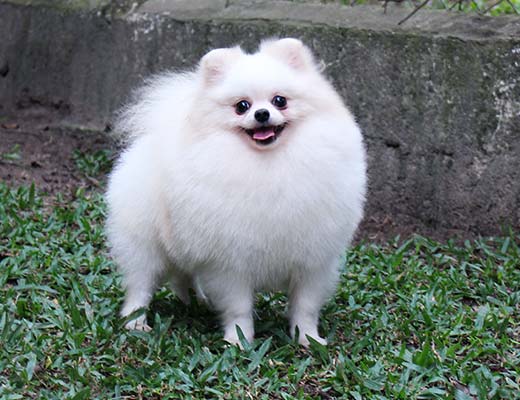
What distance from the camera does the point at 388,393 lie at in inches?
154

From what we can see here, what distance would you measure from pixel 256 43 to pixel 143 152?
2209 millimetres

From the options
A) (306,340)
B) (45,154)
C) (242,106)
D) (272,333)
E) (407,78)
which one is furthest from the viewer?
(45,154)

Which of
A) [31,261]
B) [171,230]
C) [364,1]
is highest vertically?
[364,1]

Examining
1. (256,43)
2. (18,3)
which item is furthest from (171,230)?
(18,3)

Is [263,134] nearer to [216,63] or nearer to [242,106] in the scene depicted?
[242,106]

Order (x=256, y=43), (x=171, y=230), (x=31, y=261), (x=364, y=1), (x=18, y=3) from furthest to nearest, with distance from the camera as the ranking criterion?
(x=18, y=3) < (x=364, y=1) < (x=256, y=43) < (x=31, y=261) < (x=171, y=230)

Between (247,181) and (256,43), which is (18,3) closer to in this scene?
(256,43)

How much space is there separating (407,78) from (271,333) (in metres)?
2.18

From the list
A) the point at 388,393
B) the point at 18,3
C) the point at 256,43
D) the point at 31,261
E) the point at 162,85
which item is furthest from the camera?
the point at 18,3

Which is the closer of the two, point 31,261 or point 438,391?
point 438,391

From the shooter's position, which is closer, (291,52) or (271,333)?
(291,52)

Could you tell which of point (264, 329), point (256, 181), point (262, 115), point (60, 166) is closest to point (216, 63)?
point (262, 115)

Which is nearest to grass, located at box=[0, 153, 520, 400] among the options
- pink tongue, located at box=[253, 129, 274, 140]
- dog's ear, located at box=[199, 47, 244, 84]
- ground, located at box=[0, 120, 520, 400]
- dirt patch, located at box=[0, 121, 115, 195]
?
ground, located at box=[0, 120, 520, 400]

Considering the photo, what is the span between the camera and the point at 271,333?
4.55m
